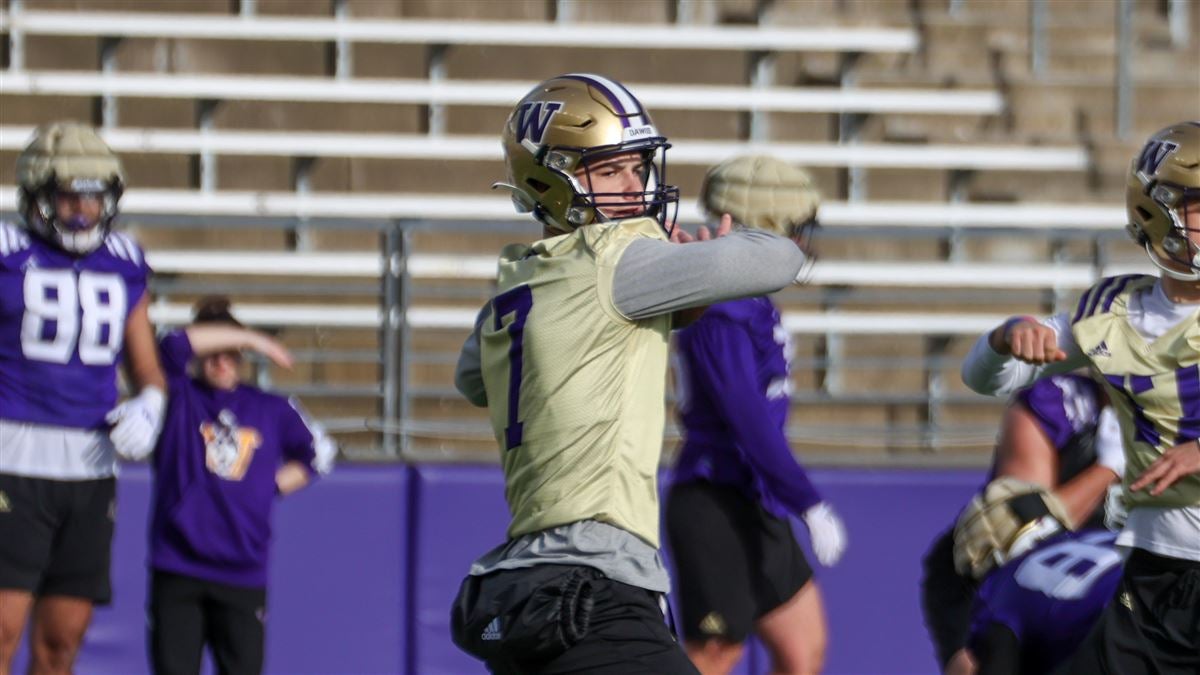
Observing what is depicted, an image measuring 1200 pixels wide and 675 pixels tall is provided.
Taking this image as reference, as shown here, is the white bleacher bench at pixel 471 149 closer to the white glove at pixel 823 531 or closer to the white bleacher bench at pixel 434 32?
the white bleacher bench at pixel 434 32

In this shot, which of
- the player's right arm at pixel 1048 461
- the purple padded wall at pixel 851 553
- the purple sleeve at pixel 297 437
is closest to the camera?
the player's right arm at pixel 1048 461

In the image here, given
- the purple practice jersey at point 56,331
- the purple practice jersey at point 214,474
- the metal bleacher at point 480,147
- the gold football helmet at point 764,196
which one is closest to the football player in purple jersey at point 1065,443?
the gold football helmet at point 764,196

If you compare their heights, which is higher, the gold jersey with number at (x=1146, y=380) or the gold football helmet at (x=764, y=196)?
the gold football helmet at (x=764, y=196)

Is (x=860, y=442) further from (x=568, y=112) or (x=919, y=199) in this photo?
(x=568, y=112)

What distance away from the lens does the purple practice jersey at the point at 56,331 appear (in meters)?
5.03

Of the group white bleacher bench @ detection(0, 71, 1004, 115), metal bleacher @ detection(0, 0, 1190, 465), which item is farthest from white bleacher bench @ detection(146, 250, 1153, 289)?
white bleacher bench @ detection(0, 71, 1004, 115)

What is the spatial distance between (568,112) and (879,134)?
6.73 metres

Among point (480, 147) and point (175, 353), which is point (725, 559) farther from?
point (480, 147)

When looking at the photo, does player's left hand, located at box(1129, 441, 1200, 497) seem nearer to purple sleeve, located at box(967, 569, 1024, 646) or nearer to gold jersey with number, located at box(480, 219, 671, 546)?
purple sleeve, located at box(967, 569, 1024, 646)

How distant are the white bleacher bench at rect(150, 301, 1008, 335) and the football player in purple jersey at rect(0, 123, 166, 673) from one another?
2.90 metres

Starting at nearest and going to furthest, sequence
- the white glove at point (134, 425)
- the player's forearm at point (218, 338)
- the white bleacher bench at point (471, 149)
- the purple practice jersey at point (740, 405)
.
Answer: the purple practice jersey at point (740, 405), the white glove at point (134, 425), the player's forearm at point (218, 338), the white bleacher bench at point (471, 149)

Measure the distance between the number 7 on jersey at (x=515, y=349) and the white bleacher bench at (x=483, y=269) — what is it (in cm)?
513

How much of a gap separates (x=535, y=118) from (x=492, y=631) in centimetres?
89

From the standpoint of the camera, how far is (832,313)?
29.5 ft
